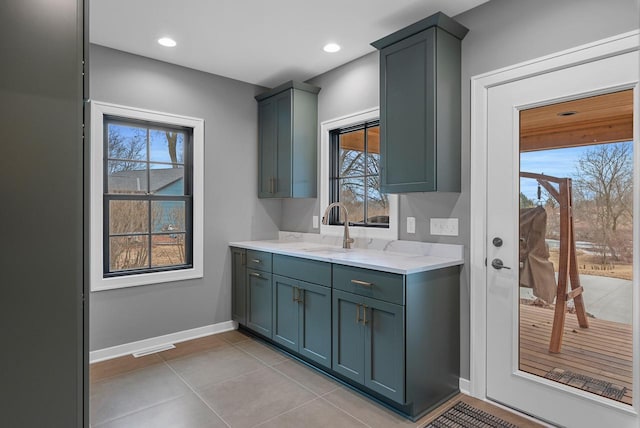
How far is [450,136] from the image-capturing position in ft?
8.35

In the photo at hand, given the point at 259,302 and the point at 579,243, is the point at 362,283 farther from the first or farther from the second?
the point at 259,302

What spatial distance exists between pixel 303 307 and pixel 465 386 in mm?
1263

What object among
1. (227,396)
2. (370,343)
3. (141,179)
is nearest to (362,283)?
(370,343)

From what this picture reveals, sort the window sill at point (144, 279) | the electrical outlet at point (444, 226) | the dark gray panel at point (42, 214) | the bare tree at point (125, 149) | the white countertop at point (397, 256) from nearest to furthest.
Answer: the dark gray panel at point (42, 214), the white countertop at point (397, 256), the electrical outlet at point (444, 226), the window sill at point (144, 279), the bare tree at point (125, 149)

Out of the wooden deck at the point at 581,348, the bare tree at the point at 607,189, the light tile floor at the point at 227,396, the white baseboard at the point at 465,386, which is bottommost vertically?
the light tile floor at the point at 227,396

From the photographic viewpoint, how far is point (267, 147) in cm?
399

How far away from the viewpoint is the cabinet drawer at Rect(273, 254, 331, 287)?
2.76 m

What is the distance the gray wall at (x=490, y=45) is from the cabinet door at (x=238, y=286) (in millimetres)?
1640

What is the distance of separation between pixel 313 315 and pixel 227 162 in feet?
6.15

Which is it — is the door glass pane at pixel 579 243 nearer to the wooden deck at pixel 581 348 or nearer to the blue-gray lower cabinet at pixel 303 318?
the wooden deck at pixel 581 348

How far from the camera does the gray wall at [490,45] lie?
2.04m

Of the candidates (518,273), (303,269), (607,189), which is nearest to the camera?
(607,189)

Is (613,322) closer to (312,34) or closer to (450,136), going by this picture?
(450,136)

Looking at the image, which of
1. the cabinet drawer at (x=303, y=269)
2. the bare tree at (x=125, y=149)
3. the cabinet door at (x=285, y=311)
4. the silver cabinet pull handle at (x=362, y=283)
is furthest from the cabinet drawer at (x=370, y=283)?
the bare tree at (x=125, y=149)
